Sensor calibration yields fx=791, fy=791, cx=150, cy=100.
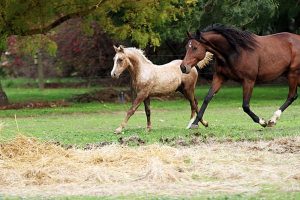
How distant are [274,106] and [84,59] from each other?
646 inches

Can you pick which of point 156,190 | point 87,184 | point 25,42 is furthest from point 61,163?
point 25,42

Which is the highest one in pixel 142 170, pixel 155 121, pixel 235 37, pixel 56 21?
pixel 56 21

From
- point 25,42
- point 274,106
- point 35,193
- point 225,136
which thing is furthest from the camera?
point 25,42

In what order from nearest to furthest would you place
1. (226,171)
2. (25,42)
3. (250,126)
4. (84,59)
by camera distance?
(226,171), (250,126), (25,42), (84,59)

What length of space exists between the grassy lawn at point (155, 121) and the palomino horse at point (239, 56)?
92 cm

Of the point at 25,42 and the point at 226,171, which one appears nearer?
the point at 226,171

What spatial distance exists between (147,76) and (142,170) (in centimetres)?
693

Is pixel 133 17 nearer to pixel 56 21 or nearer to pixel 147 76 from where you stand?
pixel 56 21

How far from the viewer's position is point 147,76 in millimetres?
18266

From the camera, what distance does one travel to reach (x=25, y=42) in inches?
1200

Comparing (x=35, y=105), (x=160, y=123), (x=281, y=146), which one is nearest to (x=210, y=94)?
(x=281, y=146)

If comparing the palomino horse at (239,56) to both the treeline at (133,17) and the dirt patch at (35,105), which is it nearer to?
the treeline at (133,17)

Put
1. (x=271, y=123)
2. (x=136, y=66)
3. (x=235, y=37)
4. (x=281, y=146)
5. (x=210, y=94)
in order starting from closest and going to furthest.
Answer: (x=281, y=146)
(x=235, y=37)
(x=210, y=94)
(x=271, y=123)
(x=136, y=66)

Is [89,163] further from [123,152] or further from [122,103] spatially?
[122,103]
